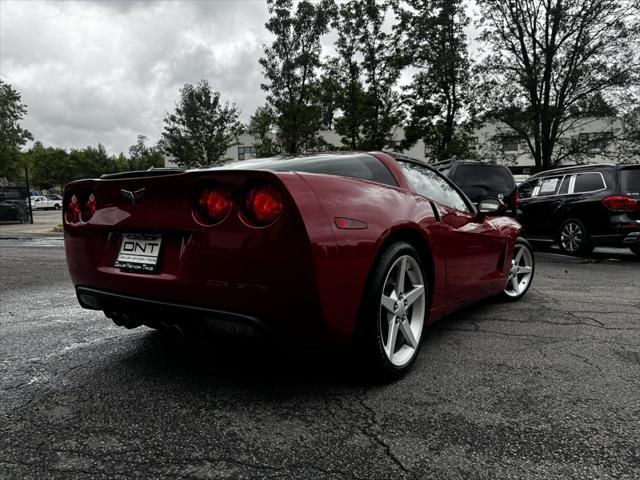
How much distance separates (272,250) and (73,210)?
1474 millimetres

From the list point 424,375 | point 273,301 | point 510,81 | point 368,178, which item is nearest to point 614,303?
point 424,375

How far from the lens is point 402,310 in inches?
103

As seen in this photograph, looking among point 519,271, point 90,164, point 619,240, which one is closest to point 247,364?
point 519,271

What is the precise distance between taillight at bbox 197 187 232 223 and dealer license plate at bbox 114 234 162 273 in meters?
0.29

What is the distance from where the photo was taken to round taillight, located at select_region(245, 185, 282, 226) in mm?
2053

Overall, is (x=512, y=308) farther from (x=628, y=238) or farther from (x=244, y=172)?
(x=628, y=238)

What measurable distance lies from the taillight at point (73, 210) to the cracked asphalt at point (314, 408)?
0.82 m

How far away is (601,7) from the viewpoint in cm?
1966

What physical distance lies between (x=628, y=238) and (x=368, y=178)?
23.0 feet

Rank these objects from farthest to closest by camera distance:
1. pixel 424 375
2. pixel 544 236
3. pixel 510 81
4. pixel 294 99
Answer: pixel 294 99
pixel 510 81
pixel 544 236
pixel 424 375

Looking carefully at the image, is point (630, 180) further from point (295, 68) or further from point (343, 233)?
point (295, 68)

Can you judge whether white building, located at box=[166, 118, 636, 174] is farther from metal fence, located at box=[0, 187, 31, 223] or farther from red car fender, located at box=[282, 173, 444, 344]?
red car fender, located at box=[282, 173, 444, 344]

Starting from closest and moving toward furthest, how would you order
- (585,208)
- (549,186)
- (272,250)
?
(272,250) < (585,208) < (549,186)

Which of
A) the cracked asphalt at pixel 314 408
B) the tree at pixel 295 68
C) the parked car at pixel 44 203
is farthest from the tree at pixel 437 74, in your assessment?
the parked car at pixel 44 203
